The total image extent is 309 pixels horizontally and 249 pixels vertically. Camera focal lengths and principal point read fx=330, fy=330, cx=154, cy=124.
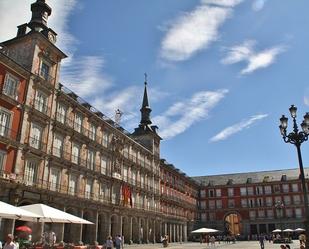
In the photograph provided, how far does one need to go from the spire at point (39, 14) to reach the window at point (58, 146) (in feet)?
29.0

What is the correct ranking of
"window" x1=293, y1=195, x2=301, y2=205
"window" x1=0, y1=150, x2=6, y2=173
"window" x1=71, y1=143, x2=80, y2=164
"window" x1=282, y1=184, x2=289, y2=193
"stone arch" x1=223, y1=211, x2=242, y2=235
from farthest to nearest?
"stone arch" x1=223, y1=211, x2=242, y2=235 < "window" x1=282, y1=184, x2=289, y2=193 < "window" x1=293, y1=195, x2=301, y2=205 < "window" x1=71, y1=143, x2=80, y2=164 < "window" x1=0, y1=150, x2=6, y2=173

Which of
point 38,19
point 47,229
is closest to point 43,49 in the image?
point 38,19

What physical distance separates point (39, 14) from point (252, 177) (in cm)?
5944

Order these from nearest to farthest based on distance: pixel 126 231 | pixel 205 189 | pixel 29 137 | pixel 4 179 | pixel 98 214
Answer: pixel 4 179 < pixel 29 137 < pixel 98 214 < pixel 126 231 < pixel 205 189

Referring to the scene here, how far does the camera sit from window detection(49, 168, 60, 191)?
2564 centimetres

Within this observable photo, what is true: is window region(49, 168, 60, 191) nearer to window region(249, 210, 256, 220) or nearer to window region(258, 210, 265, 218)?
window region(249, 210, 256, 220)

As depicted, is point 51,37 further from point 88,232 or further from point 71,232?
point 88,232

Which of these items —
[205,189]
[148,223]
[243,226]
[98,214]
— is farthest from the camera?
[205,189]

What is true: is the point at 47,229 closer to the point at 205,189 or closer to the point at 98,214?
the point at 98,214

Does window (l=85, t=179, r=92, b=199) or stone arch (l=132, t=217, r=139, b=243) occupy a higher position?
window (l=85, t=179, r=92, b=199)

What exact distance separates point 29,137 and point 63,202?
20.8 feet

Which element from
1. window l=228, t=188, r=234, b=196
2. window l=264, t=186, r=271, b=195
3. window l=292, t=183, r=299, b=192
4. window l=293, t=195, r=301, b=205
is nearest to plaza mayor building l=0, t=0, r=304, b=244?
window l=228, t=188, r=234, b=196

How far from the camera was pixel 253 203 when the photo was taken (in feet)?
222

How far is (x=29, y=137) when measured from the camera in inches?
931
